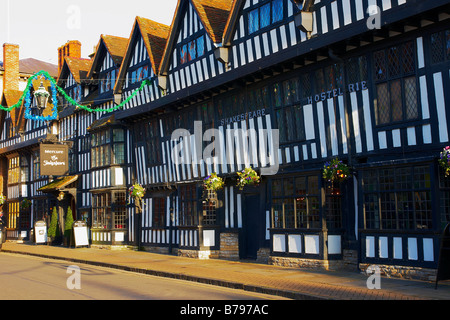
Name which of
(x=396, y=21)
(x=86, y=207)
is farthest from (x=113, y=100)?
(x=396, y=21)

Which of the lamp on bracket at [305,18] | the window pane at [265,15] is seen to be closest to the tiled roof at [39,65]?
the window pane at [265,15]

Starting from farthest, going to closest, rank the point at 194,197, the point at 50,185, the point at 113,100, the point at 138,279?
the point at 50,185 < the point at 113,100 < the point at 194,197 < the point at 138,279

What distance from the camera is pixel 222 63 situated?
61.7ft

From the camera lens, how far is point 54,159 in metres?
28.6

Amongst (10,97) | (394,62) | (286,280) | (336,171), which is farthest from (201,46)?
(10,97)

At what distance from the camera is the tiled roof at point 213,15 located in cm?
1937

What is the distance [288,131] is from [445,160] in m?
5.64

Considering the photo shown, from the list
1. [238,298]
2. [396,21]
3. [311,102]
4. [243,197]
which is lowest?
[238,298]

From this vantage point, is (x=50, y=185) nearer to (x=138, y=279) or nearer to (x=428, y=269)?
(x=138, y=279)

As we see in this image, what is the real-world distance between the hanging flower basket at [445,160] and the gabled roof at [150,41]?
1328 centimetres

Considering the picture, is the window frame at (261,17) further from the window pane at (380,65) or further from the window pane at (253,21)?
the window pane at (380,65)

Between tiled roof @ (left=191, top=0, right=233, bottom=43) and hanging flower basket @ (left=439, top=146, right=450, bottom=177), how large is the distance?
31.4ft

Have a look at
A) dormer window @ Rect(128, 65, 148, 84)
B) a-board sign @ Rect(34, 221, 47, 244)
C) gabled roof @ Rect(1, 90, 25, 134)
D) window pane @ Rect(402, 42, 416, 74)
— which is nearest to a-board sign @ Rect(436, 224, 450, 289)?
window pane @ Rect(402, 42, 416, 74)

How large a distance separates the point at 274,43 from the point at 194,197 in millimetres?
6940
